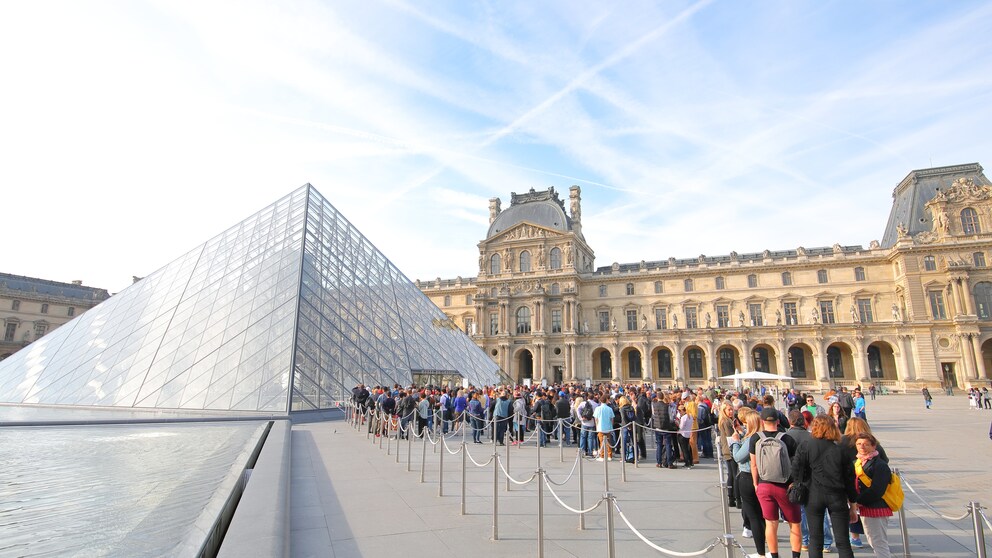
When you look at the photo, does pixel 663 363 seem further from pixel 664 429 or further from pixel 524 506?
pixel 524 506

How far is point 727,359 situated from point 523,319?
768 inches

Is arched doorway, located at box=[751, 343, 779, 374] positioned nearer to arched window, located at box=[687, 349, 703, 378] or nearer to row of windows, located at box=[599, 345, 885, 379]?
row of windows, located at box=[599, 345, 885, 379]

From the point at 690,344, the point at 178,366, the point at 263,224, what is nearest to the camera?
the point at 178,366

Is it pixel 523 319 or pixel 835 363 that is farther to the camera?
pixel 523 319

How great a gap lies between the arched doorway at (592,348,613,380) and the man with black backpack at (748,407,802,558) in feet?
151

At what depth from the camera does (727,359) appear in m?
46.6

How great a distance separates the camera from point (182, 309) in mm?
20438

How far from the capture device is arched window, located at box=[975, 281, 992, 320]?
3791cm

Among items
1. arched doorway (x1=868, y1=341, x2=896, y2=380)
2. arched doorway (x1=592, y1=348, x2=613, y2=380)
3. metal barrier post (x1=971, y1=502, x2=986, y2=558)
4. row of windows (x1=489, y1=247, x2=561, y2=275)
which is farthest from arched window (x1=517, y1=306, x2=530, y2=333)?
metal barrier post (x1=971, y1=502, x2=986, y2=558)

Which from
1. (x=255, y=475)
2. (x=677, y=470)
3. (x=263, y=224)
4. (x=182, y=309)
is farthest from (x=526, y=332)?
(x=255, y=475)

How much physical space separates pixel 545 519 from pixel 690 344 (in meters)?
43.9

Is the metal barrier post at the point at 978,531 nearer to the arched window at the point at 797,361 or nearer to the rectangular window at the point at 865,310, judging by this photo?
the rectangular window at the point at 865,310

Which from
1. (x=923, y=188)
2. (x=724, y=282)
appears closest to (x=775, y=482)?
(x=724, y=282)

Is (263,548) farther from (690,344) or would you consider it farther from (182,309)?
(690,344)
